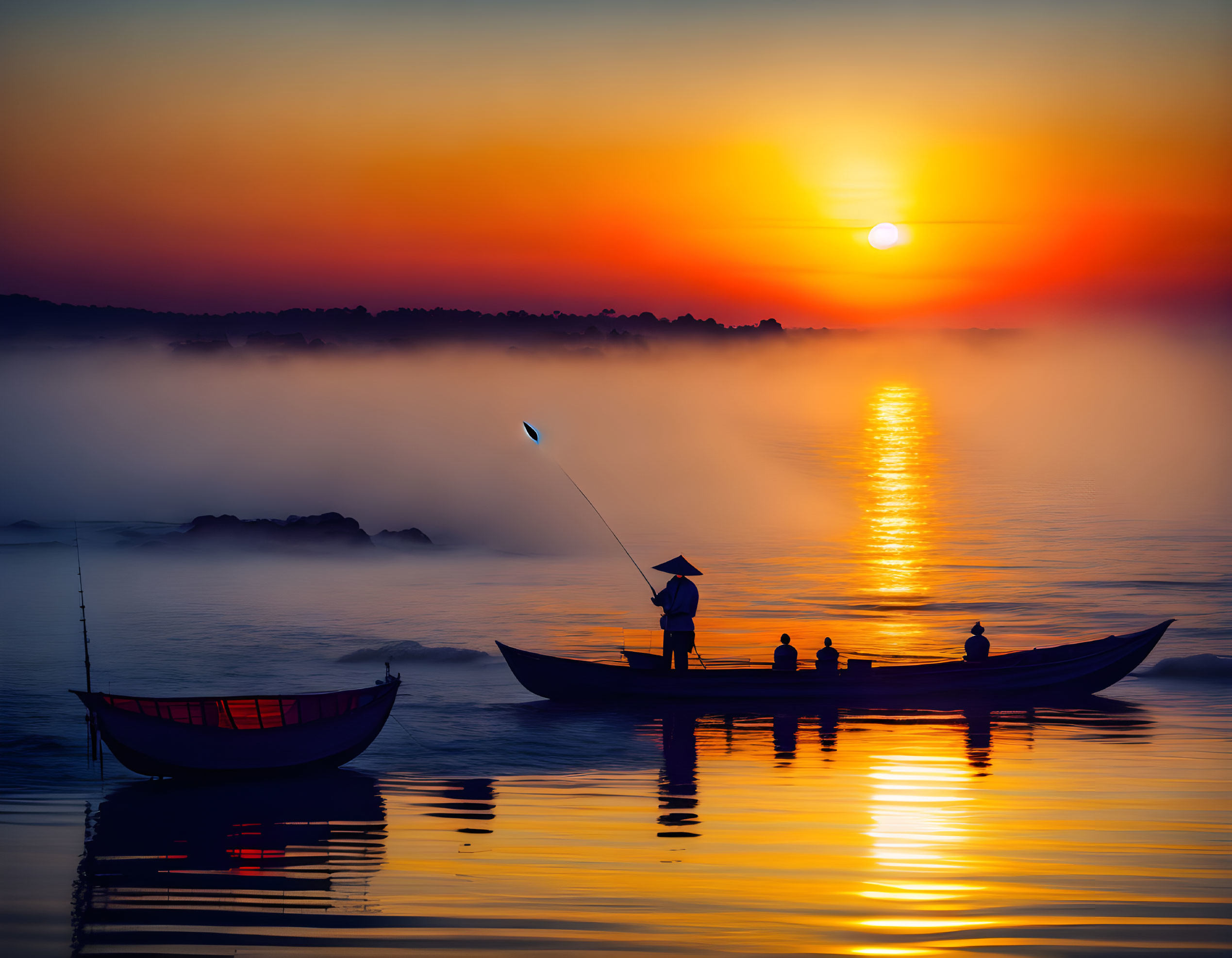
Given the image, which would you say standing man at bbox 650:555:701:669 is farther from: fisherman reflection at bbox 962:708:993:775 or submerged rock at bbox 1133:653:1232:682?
submerged rock at bbox 1133:653:1232:682

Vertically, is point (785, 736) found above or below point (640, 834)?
below

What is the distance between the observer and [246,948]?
12.2 m

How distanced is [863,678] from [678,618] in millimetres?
4394

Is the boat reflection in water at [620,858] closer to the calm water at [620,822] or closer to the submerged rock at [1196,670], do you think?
the calm water at [620,822]

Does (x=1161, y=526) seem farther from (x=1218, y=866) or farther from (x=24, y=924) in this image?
(x=24, y=924)

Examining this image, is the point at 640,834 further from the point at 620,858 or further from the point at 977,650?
the point at 977,650

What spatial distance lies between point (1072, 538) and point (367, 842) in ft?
257

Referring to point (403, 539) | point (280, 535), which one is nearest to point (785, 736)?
point (280, 535)

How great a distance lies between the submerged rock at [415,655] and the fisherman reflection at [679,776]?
10003 mm

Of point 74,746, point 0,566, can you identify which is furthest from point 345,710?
point 0,566

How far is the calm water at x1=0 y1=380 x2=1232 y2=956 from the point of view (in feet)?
42.5

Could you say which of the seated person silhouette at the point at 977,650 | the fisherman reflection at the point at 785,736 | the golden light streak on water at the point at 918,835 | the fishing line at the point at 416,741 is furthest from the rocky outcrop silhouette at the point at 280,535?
the golden light streak on water at the point at 918,835

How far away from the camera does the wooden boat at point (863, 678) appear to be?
91.0ft

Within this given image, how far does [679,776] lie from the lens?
21.0m
